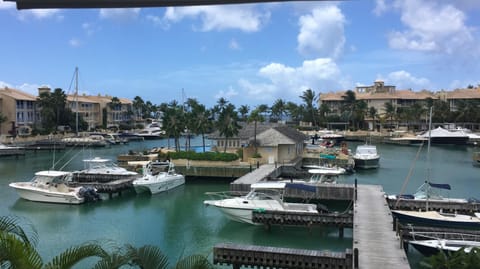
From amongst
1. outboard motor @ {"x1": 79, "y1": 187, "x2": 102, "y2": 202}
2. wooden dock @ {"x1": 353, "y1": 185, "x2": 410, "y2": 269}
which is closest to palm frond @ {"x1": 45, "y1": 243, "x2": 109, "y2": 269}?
wooden dock @ {"x1": 353, "y1": 185, "x2": 410, "y2": 269}

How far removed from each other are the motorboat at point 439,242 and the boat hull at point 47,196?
25.0 m

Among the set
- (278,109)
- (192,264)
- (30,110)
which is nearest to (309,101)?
(278,109)

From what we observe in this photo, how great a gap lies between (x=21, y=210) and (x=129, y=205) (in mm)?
7948

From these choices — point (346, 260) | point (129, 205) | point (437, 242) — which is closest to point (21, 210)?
point (129, 205)

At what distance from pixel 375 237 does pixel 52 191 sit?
86.2 feet

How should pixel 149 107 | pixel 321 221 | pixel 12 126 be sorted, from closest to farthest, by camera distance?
1. pixel 321 221
2. pixel 12 126
3. pixel 149 107

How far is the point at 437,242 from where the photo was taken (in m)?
20.6

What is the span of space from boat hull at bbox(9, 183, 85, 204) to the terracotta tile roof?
66960mm

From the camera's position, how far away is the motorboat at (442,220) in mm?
25062

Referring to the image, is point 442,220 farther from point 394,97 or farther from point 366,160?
point 394,97

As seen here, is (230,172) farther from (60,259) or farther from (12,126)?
(12,126)

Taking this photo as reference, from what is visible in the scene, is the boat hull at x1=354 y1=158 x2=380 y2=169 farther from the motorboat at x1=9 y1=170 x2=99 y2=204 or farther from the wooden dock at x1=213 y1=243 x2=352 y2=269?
the wooden dock at x1=213 y1=243 x2=352 y2=269

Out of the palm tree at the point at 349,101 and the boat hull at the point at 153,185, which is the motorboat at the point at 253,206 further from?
the palm tree at the point at 349,101

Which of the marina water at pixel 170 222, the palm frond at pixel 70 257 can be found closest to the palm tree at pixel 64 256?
the palm frond at pixel 70 257
